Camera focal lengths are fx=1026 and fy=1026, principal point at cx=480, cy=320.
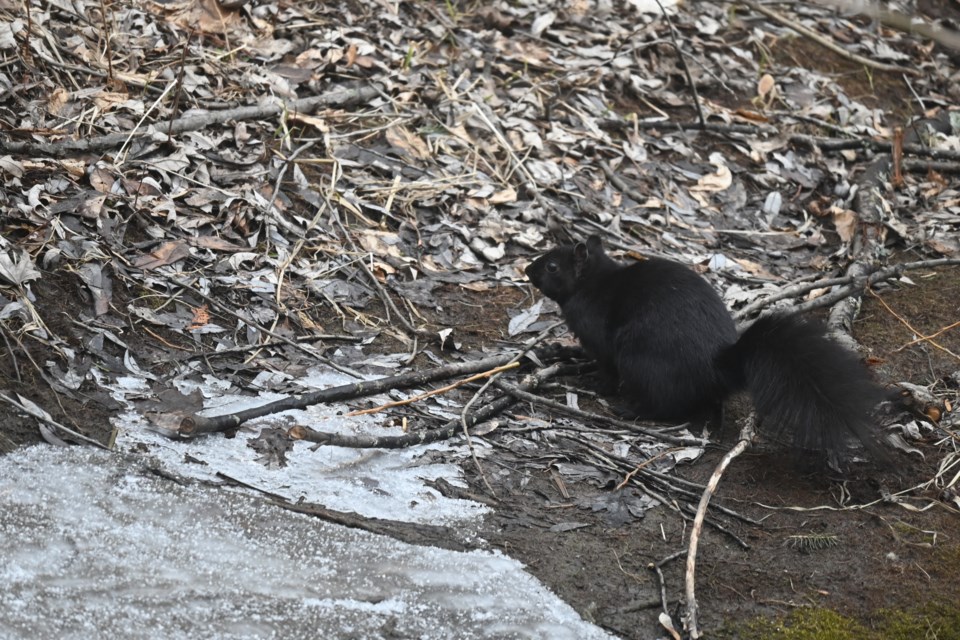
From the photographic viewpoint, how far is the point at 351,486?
336 cm

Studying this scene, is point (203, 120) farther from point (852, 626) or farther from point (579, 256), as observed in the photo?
point (852, 626)

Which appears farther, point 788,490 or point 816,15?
point 816,15

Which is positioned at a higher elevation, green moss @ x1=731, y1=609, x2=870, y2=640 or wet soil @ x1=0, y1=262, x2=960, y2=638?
green moss @ x1=731, y1=609, x2=870, y2=640

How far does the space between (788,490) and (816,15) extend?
5.29 meters

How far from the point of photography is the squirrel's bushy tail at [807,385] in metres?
3.43

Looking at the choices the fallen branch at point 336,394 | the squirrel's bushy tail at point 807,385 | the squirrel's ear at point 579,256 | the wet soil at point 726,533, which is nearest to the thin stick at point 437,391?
the fallen branch at point 336,394

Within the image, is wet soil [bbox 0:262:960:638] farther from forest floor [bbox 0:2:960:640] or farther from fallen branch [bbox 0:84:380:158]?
fallen branch [bbox 0:84:380:158]

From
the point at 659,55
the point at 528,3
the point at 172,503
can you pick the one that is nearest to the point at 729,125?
the point at 659,55

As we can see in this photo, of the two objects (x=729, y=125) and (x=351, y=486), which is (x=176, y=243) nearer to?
(x=351, y=486)

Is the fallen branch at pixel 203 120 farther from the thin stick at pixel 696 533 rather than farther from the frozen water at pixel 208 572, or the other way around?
the thin stick at pixel 696 533

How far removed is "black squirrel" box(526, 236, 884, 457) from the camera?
3.48 m

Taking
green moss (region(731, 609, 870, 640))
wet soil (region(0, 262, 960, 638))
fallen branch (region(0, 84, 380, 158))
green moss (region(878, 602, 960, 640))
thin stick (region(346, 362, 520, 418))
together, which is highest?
fallen branch (region(0, 84, 380, 158))

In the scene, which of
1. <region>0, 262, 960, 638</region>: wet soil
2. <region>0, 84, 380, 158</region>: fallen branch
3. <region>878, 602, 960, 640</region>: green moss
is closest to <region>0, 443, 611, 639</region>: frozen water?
<region>0, 262, 960, 638</region>: wet soil

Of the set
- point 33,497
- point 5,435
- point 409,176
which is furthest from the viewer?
point 409,176
